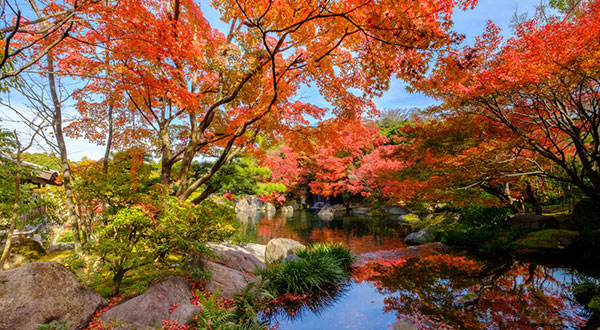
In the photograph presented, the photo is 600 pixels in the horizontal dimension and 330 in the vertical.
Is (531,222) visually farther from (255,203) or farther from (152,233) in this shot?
(255,203)

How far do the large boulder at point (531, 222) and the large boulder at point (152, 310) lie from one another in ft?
36.3

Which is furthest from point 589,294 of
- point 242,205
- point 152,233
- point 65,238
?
point 242,205

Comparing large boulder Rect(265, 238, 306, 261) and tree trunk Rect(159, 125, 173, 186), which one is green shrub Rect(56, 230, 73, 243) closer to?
tree trunk Rect(159, 125, 173, 186)

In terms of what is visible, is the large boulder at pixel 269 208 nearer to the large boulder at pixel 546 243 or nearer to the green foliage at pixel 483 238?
the green foliage at pixel 483 238

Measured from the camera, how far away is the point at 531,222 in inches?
364

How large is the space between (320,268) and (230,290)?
228 centimetres

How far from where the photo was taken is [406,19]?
389cm

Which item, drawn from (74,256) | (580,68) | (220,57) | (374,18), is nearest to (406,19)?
(374,18)

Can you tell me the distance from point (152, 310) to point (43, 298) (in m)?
1.29

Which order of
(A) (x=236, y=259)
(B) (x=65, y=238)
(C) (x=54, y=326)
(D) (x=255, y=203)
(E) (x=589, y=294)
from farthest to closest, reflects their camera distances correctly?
(D) (x=255, y=203), (B) (x=65, y=238), (A) (x=236, y=259), (E) (x=589, y=294), (C) (x=54, y=326)

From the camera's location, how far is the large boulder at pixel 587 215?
750 centimetres

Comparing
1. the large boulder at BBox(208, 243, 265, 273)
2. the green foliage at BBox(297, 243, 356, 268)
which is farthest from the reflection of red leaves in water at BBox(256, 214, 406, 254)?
the large boulder at BBox(208, 243, 265, 273)

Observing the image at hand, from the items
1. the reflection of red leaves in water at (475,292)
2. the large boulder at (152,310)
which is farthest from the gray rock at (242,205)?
the large boulder at (152,310)

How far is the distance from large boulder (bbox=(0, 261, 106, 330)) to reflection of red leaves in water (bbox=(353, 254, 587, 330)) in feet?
15.9
